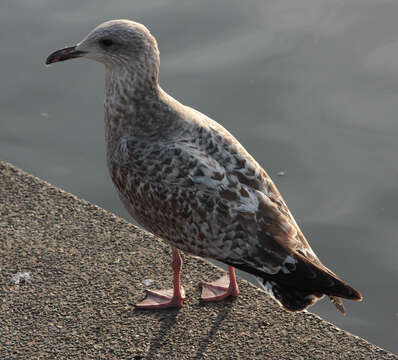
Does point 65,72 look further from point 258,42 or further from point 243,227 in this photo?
point 243,227

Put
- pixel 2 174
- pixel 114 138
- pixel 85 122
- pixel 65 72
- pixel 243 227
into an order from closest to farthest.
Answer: pixel 243 227 < pixel 114 138 < pixel 2 174 < pixel 85 122 < pixel 65 72

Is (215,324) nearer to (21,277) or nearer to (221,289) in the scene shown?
(221,289)

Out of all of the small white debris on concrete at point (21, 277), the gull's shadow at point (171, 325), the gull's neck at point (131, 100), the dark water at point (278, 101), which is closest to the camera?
the gull's shadow at point (171, 325)

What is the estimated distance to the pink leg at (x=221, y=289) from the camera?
520 centimetres

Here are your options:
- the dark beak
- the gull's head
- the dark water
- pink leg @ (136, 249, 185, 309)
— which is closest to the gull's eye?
the gull's head

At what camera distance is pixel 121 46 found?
4.80 meters

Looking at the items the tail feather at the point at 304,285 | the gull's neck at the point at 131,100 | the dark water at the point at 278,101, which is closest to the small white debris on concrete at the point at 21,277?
the gull's neck at the point at 131,100

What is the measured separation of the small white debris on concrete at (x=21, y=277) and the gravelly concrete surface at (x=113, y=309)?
3cm

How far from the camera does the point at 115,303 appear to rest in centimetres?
515

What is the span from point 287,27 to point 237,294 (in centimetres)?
453

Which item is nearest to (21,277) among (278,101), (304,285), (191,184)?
(191,184)

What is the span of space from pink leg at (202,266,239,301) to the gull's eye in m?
1.79

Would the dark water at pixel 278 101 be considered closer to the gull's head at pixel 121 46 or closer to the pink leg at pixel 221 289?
the pink leg at pixel 221 289

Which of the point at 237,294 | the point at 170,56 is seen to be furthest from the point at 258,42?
the point at 237,294
